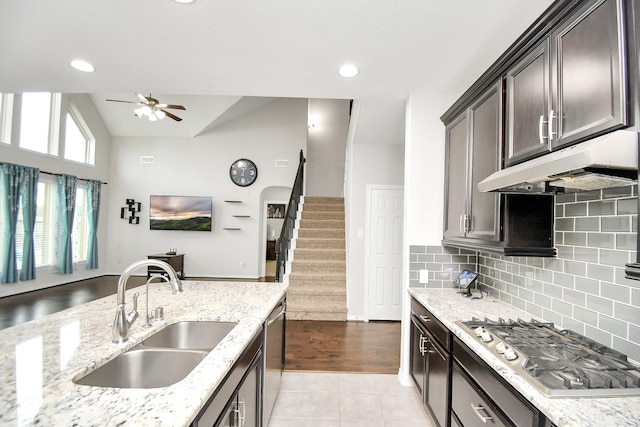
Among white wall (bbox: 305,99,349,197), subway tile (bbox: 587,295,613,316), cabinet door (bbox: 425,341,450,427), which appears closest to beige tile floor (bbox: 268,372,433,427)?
cabinet door (bbox: 425,341,450,427)

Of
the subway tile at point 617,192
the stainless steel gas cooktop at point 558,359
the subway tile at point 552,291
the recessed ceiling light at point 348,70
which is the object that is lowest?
the stainless steel gas cooktop at point 558,359

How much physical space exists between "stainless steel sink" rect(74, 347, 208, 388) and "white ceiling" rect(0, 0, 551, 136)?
1769mm

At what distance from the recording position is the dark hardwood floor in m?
3.24

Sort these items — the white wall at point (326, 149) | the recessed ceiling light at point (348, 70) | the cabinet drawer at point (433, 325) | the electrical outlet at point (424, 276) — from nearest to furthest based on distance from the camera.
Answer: the cabinet drawer at point (433, 325) → the recessed ceiling light at point (348, 70) → the electrical outlet at point (424, 276) → the white wall at point (326, 149)

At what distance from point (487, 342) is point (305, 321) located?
3421mm

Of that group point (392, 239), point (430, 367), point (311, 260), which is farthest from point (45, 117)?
point (430, 367)

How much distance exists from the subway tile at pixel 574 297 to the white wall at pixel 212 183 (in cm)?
655

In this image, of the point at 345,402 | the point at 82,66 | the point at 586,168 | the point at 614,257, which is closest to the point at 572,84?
the point at 586,168

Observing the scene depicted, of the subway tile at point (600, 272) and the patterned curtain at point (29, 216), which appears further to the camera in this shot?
the patterned curtain at point (29, 216)

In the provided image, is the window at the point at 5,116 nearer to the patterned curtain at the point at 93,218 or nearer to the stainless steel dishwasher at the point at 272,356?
the patterned curtain at the point at 93,218

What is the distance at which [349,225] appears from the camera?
15.6ft

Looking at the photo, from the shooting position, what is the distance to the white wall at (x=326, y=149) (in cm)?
862

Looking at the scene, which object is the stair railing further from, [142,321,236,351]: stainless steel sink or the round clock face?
[142,321,236,351]: stainless steel sink

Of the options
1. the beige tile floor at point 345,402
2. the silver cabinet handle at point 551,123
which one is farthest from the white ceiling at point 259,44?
the beige tile floor at point 345,402
